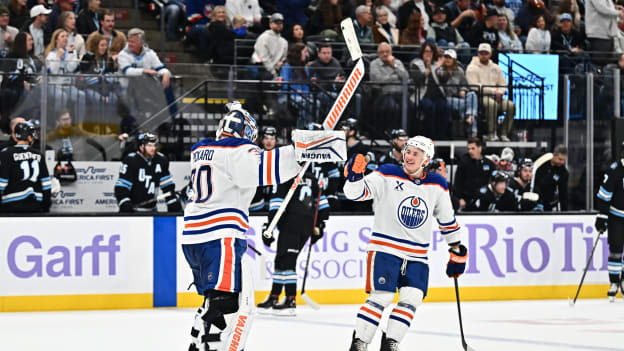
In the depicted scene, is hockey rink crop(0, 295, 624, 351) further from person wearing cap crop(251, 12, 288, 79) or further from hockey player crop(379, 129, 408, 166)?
person wearing cap crop(251, 12, 288, 79)

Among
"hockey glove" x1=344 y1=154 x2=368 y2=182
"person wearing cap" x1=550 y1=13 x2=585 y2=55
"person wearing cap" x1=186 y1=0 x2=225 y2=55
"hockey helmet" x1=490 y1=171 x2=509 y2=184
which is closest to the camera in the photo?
"hockey glove" x1=344 y1=154 x2=368 y2=182

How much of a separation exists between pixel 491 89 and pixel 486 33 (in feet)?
6.46

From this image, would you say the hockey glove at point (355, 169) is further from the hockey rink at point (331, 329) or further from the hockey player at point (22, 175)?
the hockey player at point (22, 175)

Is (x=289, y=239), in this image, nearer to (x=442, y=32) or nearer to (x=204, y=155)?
(x=204, y=155)

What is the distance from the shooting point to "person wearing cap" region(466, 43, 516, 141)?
1056 centimetres

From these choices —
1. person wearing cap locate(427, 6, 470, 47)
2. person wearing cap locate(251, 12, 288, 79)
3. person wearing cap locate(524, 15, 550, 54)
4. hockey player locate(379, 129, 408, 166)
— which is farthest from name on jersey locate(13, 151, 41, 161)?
person wearing cap locate(524, 15, 550, 54)

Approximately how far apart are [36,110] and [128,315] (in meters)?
2.37

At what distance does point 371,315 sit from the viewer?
208 inches

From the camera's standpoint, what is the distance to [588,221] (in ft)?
31.2

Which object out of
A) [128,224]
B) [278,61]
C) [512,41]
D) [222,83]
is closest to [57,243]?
[128,224]

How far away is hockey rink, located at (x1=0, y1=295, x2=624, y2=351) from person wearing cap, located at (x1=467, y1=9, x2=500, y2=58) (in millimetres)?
4498

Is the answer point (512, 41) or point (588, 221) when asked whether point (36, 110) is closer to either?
point (588, 221)

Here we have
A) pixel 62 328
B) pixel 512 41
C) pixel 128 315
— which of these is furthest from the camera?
pixel 512 41

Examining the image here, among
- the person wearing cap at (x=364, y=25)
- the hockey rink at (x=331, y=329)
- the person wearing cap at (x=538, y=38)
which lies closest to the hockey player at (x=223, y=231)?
the hockey rink at (x=331, y=329)
